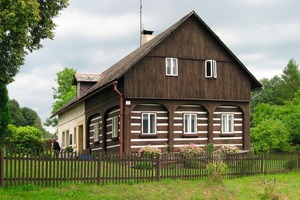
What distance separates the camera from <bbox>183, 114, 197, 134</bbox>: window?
29.3 metres

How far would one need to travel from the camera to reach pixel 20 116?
88188 mm

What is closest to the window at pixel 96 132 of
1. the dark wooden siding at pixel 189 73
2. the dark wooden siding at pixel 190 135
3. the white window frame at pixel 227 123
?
the dark wooden siding at pixel 190 135

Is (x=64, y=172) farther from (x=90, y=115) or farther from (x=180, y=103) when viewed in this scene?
(x=90, y=115)

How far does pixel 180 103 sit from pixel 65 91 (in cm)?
4160

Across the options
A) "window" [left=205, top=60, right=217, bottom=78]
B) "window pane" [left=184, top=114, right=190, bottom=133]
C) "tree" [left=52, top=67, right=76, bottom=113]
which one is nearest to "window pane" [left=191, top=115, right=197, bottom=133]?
"window pane" [left=184, top=114, right=190, bottom=133]

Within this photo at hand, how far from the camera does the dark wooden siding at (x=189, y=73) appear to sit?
90.2ft

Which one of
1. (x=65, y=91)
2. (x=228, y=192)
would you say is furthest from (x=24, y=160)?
(x=65, y=91)

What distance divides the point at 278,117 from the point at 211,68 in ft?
85.4

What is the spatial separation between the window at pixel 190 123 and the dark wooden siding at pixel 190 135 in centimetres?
20

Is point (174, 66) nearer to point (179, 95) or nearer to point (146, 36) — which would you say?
point (179, 95)

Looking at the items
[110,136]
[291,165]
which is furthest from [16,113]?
[291,165]

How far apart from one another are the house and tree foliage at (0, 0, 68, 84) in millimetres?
6573

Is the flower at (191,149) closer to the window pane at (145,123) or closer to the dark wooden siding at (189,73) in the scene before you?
the window pane at (145,123)

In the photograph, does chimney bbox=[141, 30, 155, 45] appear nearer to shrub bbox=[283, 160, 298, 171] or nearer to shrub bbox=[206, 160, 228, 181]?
shrub bbox=[283, 160, 298, 171]
